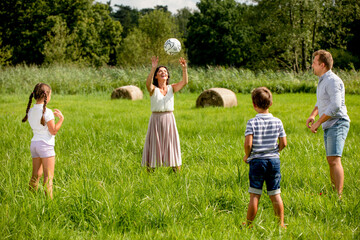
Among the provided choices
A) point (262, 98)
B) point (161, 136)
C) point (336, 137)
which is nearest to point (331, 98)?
point (336, 137)

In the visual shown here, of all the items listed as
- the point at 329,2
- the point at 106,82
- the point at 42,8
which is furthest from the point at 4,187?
the point at 42,8

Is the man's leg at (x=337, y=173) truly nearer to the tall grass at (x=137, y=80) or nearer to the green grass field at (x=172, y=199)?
the green grass field at (x=172, y=199)

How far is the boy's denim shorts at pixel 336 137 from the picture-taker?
4.06m

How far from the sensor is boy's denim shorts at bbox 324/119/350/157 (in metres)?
4.06

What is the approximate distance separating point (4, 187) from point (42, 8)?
45707mm

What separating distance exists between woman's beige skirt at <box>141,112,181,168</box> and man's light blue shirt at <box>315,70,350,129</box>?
2.08 m

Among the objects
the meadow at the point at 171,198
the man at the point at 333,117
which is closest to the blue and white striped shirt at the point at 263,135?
the meadow at the point at 171,198

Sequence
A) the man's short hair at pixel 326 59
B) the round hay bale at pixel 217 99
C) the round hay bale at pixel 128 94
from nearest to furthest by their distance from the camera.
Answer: the man's short hair at pixel 326 59 → the round hay bale at pixel 217 99 → the round hay bale at pixel 128 94

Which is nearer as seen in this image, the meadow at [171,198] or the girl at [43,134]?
the meadow at [171,198]

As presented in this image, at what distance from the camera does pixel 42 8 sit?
44.0 metres

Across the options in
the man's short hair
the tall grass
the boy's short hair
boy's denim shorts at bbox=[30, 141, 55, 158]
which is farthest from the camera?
the tall grass

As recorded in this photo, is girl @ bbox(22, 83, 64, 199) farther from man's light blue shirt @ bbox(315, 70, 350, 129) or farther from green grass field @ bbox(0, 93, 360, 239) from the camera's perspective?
man's light blue shirt @ bbox(315, 70, 350, 129)

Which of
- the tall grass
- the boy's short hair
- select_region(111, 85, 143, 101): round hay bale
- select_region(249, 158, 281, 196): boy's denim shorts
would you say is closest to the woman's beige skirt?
select_region(249, 158, 281, 196): boy's denim shorts

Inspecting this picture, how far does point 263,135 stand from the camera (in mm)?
3189
